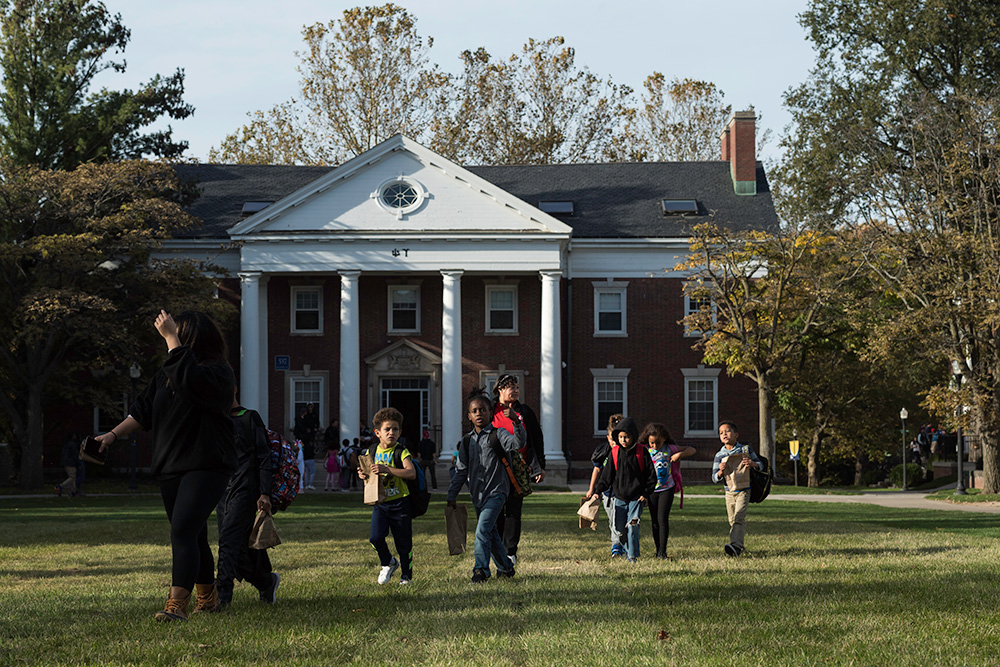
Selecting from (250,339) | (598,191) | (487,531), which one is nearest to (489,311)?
(598,191)

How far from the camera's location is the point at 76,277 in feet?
97.0

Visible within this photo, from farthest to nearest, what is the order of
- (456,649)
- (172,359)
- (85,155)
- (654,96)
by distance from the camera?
(654,96) < (85,155) < (172,359) < (456,649)

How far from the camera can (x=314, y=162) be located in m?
50.2

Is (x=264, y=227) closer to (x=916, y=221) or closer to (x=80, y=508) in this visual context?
(x=80, y=508)

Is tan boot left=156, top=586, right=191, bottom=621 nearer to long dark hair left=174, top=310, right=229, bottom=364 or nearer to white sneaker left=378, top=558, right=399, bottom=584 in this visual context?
long dark hair left=174, top=310, right=229, bottom=364

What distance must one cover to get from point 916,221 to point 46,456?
2835 centimetres

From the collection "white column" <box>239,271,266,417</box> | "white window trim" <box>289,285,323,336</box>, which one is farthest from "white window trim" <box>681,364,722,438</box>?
"white column" <box>239,271,266,417</box>

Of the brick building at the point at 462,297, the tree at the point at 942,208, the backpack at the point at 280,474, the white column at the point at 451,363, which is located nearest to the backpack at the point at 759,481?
the backpack at the point at 280,474

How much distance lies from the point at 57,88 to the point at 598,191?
60.6 feet

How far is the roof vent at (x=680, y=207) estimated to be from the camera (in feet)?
134

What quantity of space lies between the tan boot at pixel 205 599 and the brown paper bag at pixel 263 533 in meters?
0.46

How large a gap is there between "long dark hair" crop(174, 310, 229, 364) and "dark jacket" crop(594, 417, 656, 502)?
5.61 m

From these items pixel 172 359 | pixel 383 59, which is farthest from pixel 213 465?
pixel 383 59

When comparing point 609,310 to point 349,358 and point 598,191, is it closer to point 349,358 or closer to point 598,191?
point 598,191
